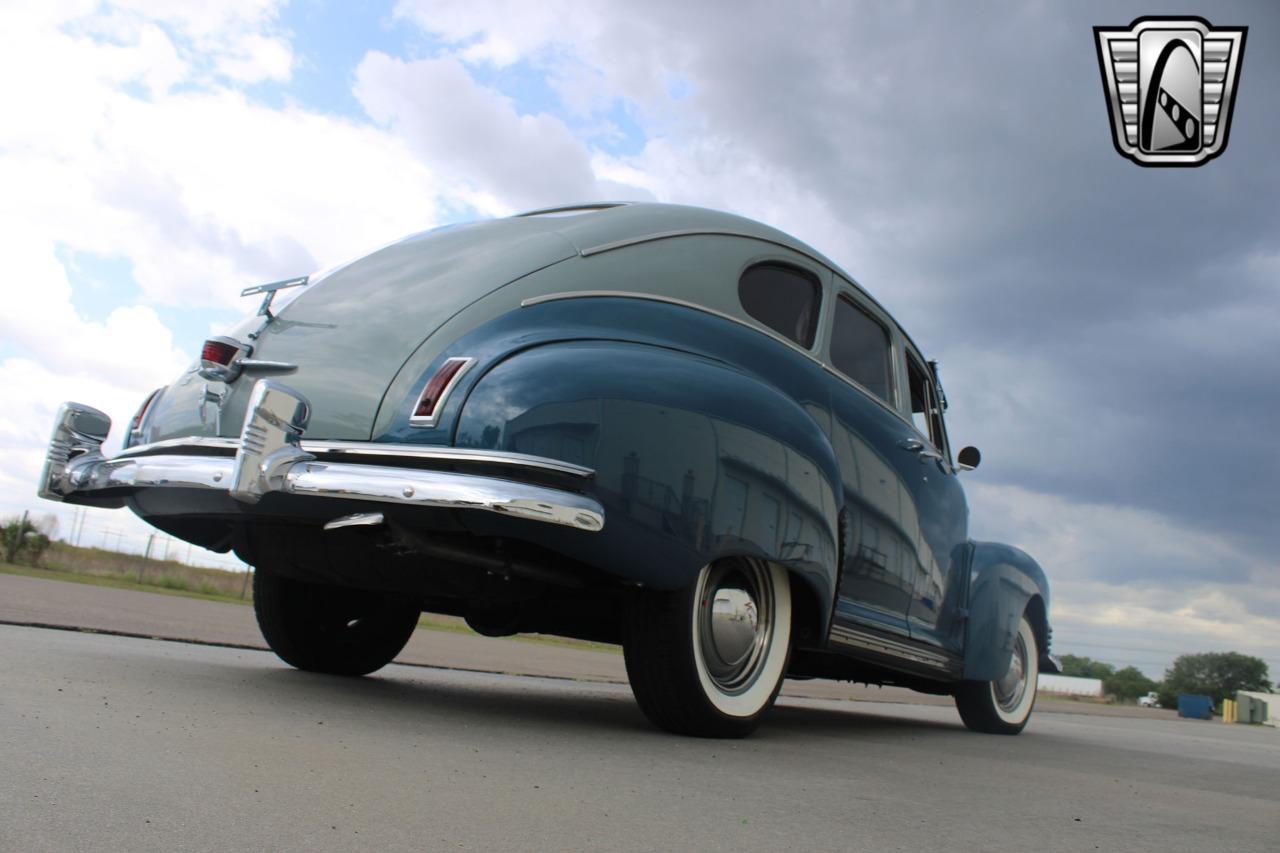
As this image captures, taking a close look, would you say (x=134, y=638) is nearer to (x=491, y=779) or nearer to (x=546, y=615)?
(x=546, y=615)

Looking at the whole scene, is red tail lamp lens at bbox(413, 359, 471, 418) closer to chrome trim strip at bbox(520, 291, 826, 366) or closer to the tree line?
chrome trim strip at bbox(520, 291, 826, 366)

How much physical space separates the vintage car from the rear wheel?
20 mm

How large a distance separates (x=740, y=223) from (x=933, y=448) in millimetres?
2041

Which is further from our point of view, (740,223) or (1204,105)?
(1204,105)

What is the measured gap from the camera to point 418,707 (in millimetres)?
4172

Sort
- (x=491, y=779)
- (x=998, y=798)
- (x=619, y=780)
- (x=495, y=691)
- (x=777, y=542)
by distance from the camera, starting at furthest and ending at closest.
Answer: (x=495, y=691), (x=777, y=542), (x=998, y=798), (x=619, y=780), (x=491, y=779)

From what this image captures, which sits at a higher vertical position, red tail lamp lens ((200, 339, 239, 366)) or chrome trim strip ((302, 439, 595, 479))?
red tail lamp lens ((200, 339, 239, 366))

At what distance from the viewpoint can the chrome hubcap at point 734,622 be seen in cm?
389

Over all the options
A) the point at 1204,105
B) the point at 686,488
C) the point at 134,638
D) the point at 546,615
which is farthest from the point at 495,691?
the point at 1204,105

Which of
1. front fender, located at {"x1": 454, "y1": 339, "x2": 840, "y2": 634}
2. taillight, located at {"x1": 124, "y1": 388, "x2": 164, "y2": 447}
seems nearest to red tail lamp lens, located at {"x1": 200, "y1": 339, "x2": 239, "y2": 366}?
taillight, located at {"x1": 124, "y1": 388, "x2": 164, "y2": 447}

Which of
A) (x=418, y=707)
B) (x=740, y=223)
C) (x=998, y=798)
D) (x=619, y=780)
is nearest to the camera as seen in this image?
(x=619, y=780)

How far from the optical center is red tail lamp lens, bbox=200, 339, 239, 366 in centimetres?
388

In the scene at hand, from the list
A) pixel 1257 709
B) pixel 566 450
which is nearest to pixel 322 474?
pixel 566 450

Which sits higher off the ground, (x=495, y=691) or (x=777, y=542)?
(x=777, y=542)
